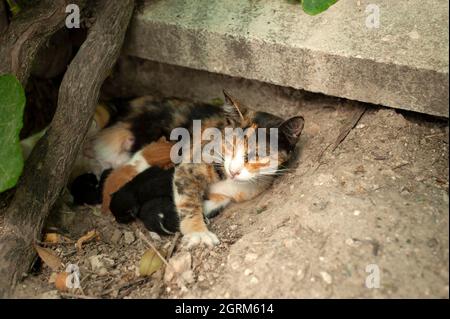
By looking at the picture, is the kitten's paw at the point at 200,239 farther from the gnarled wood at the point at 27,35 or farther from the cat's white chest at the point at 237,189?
the gnarled wood at the point at 27,35

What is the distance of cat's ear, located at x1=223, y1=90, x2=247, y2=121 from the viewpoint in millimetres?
3293

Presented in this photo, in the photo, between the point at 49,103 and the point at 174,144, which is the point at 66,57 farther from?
the point at 174,144

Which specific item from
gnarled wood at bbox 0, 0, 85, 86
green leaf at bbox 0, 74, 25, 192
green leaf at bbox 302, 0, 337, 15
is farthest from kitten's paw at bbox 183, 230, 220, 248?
green leaf at bbox 302, 0, 337, 15

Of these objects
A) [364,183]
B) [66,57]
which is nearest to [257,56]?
[364,183]

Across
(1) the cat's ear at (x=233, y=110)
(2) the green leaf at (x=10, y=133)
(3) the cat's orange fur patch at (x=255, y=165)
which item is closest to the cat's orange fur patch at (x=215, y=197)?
(3) the cat's orange fur patch at (x=255, y=165)

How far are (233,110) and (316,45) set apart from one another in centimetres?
65

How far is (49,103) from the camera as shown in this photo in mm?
4199

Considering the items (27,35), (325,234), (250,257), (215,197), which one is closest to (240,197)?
(215,197)

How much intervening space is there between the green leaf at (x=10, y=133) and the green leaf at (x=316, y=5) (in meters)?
1.69

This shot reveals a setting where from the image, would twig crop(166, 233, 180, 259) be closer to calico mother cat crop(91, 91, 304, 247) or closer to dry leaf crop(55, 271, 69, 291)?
calico mother cat crop(91, 91, 304, 247)

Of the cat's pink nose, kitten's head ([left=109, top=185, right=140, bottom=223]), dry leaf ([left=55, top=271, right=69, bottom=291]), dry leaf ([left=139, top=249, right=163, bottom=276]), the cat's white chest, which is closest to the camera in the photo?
dry leaf ([left=55, top=271, right=69, bottom=291])

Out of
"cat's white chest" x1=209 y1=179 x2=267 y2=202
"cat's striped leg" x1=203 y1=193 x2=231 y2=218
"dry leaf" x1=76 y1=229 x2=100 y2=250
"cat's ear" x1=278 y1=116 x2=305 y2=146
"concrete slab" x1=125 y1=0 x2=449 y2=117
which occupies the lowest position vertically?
"cat's striped leg" x1=203 y1=193 x2=231 y2=218

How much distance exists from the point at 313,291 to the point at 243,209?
3.75ft

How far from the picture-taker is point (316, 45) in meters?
3.17
